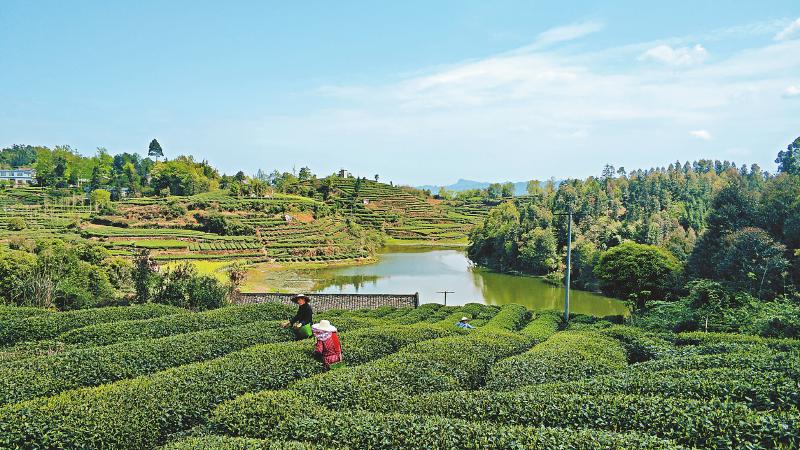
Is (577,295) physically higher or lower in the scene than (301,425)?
lower

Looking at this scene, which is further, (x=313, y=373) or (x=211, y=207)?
(x=211, y=207)

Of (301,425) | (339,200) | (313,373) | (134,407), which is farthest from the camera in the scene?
(339,200)

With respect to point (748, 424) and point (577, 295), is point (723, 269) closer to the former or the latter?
point (577, 295)

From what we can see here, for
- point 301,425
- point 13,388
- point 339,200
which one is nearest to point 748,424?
point 301,425

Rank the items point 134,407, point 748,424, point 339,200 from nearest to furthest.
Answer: point 748,424, point 134,407, point 339,200

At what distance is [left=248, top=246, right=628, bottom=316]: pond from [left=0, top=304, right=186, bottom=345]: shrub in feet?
79.4

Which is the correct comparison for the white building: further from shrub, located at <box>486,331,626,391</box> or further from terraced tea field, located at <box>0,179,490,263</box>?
shrub, located at <box>486,331,626,391</box>

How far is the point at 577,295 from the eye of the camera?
1687 inches

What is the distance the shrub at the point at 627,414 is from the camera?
5879mm

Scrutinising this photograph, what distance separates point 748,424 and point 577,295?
3865cm

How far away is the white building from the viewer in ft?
303

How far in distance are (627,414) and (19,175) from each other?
123129 mm

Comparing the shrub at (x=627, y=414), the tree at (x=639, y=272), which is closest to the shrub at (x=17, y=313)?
the shrub at (x=627, y=414)

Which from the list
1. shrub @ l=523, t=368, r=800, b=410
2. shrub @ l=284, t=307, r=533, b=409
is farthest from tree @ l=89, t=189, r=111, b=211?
shrub @ l=523, t=368, r=800, b=410
